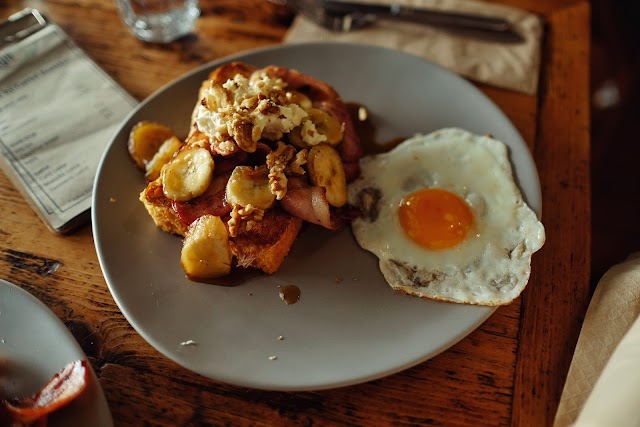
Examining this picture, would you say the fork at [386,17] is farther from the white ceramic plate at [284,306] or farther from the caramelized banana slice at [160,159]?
the caramelized banana slice at [160,159]

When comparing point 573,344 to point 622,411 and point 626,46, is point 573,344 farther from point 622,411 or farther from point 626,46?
point 626,46

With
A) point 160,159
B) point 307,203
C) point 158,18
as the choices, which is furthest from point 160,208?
point 158,18

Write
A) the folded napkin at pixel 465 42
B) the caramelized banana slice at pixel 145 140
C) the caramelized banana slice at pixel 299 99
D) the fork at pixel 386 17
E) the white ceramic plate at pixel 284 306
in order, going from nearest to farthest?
the white ceramic plate at pixel 284 306 < the caramelized banana slice at pixel 299 99 < the caramelized banana slice at pixel 145 140 < the folded napkin at pixel 465 42 < the fork at pixel 386 17

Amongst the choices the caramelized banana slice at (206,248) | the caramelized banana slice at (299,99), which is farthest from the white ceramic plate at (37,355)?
the caramelized banana slice at (299,99)

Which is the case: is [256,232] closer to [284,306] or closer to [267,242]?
[267,242]

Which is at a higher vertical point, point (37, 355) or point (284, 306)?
point (37, 355)

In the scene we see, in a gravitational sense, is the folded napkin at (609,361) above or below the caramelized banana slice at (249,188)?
below
